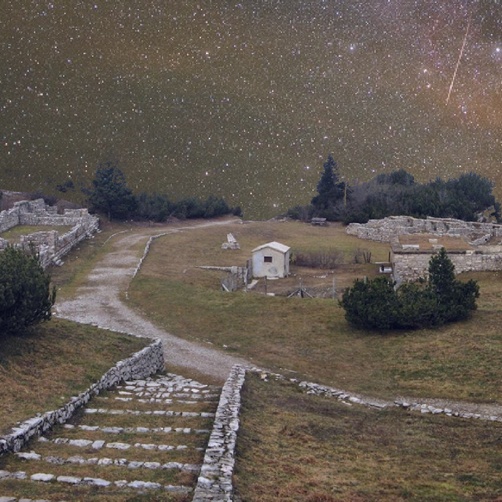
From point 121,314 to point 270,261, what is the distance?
16318 millimetres

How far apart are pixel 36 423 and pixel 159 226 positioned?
52624 millimetres

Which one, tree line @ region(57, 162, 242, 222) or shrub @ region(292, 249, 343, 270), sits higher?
tree line @ region(57, 162, 242, 222)

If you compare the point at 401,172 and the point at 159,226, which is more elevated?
the point at 401,172

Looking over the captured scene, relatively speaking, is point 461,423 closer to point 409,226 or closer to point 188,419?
point 188,419

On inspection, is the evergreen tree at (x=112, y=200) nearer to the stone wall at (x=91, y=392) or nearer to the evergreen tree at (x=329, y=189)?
the evergreen tree at (x=329, y=189)

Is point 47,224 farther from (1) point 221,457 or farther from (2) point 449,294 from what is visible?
(1) point 221,457

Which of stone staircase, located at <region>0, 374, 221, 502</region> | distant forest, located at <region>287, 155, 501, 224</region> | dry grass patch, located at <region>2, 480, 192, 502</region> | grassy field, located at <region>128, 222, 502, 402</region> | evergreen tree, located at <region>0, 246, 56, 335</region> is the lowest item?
grassy field, located at <region>128, 222, 502, 402</region>

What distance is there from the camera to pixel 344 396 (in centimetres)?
1812

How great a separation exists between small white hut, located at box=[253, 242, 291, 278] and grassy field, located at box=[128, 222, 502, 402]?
384 centimetres

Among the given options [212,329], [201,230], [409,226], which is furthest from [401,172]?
[212,329]

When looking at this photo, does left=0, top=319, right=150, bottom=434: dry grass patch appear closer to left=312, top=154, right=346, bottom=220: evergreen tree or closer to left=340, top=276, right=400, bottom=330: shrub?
left=340, top=276, right=400, bottom=330: shrub

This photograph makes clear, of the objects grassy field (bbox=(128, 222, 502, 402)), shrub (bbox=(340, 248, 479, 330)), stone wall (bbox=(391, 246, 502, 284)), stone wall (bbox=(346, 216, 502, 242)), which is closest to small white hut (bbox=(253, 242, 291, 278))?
grassy field (bbox=(128, 222, 502, 402))

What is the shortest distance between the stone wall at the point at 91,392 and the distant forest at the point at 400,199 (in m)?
52.3

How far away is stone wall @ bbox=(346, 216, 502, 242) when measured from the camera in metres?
57.2
